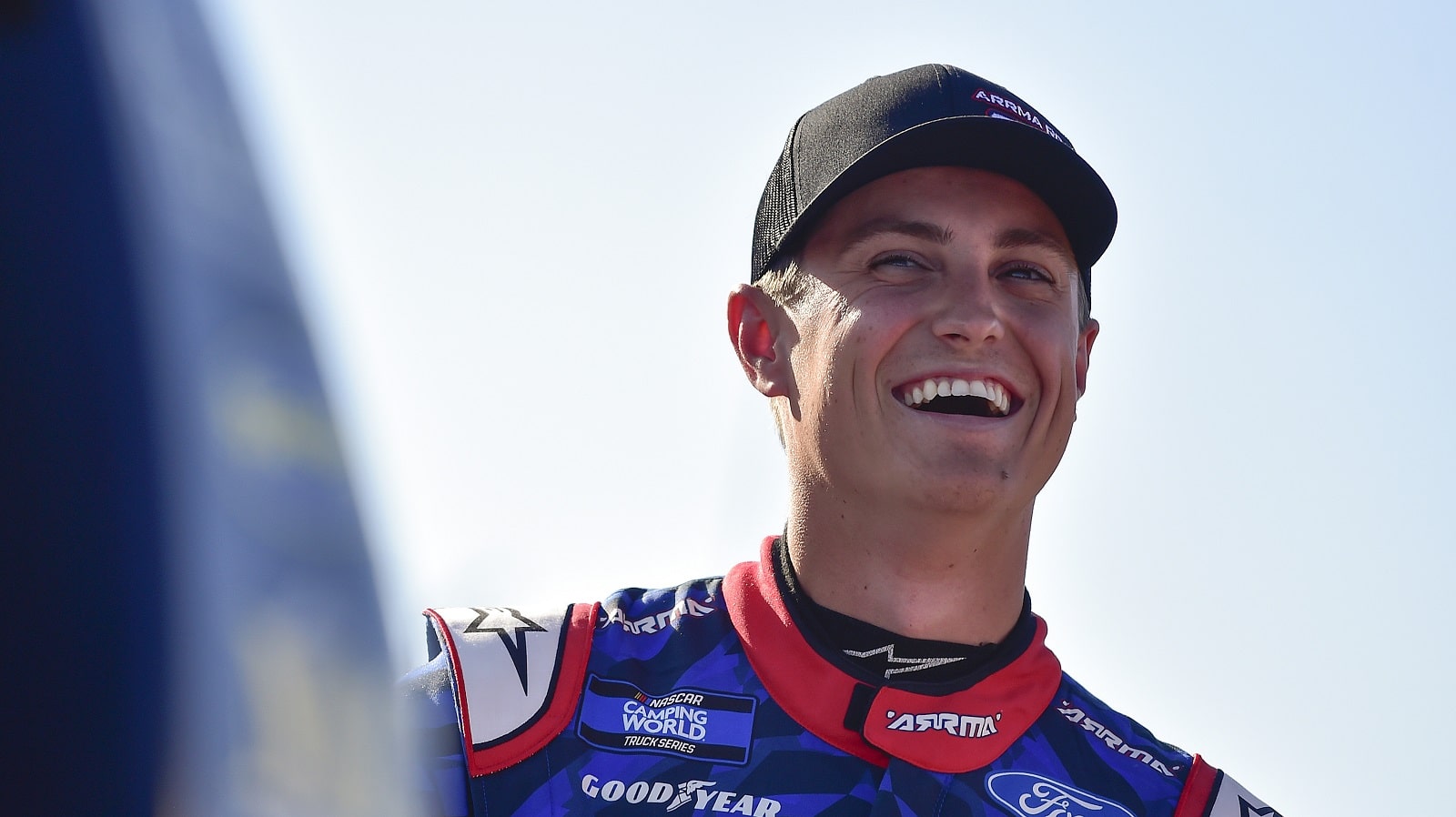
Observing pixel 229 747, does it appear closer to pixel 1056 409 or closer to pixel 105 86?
pixel 105 86

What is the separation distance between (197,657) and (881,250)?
2559mm

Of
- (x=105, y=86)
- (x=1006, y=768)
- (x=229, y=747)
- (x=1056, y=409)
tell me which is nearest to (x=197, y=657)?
(x=229, y=747)

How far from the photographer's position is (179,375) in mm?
739

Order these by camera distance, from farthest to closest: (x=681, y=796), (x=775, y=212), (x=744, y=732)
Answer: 1. (x=775, y=212)
2. (x=744, y=732)
3. (x=681, y=796)

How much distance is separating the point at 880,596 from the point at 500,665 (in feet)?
2.91

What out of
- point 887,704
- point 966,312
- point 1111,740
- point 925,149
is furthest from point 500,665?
point 925,149

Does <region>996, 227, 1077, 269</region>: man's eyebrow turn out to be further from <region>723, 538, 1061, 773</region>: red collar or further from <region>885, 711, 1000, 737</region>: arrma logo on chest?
<region>885, 711, 1000, 737</region>: arrma logo on chest

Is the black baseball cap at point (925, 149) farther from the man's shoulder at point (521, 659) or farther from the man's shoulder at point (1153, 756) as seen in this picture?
the man's shoulder at point (1153, 756)

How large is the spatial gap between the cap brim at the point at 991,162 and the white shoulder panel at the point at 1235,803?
1.42m

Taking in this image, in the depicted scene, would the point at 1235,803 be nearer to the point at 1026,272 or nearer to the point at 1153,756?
the point at 1153,756

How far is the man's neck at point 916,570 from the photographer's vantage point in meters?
3.04

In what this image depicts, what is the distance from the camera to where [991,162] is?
3223mm

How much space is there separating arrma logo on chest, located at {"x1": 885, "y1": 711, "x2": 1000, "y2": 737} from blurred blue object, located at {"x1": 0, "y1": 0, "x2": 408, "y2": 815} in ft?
7.32

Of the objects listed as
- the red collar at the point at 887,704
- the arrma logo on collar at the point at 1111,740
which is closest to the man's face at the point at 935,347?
the red collar at the point at 887,704
